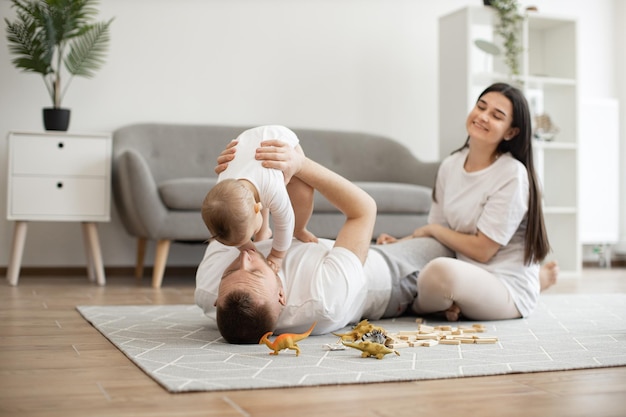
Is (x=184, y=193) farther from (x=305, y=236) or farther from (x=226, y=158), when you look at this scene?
(x=226, y=158)

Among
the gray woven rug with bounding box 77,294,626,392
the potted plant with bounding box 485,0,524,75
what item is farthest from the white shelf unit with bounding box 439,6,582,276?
the gray woven rug with bounding box 77,294,626,392

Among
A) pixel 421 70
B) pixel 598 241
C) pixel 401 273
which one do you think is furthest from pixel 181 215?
pixel 598 241

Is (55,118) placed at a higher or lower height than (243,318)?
higher

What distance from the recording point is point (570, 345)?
2.05 meters

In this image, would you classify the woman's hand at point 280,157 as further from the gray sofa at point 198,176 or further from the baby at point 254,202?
the gray sofa at point 198,176

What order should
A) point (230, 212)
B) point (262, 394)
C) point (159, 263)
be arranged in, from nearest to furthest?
1. point (262, 394)
2. point (230, 212)
3. point (159, 263)

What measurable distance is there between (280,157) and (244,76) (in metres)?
2.92

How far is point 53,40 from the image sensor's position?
3930 millimetres

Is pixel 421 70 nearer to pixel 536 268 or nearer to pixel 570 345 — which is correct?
pixel 536 268

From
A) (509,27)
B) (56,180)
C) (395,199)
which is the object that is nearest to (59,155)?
(56,180)

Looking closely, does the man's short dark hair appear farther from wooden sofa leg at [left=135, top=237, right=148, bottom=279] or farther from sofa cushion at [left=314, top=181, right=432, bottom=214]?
wooden sofa leg at [left=135, top=237, right=148, bottom=279]

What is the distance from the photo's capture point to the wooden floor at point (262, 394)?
132 centimetres

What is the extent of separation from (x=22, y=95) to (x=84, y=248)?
0.90 meters

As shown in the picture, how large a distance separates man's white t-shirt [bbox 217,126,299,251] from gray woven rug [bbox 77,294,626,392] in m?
0.29
